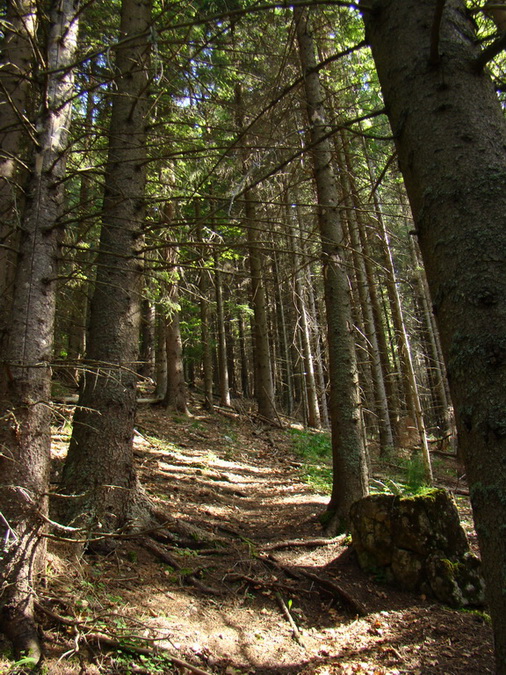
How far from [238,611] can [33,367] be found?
3025 mm

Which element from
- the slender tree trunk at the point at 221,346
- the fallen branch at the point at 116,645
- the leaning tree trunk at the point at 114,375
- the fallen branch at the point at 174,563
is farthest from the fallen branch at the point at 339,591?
the slender tree trunk at the point at 221,346

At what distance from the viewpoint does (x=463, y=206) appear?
163 cm

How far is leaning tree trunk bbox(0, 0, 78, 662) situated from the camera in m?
2.67

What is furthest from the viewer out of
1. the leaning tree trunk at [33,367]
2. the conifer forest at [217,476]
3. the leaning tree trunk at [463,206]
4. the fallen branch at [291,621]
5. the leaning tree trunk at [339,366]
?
the leaning tree trunk at [339,366]

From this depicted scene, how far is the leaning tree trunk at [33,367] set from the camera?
2666mm

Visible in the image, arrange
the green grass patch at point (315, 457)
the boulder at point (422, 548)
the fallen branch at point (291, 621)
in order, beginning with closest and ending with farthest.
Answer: the fallen branch at point (291, 621) → the boulder at point (422, 548) → the green grass patch at point (315, 457)

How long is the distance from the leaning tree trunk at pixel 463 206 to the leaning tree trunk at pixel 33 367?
226 centimetres

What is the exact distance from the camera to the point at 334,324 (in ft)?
21.9

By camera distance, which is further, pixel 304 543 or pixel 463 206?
pixel 304 543

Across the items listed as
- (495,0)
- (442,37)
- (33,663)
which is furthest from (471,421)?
(495,0)

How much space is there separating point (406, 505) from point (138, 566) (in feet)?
9.74

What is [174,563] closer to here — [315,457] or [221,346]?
[315,457]

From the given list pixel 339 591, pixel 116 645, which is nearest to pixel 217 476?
pixel 339 591

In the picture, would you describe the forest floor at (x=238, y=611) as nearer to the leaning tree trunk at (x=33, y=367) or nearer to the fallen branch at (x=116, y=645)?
the fallen branch at (x=116, y=645)
